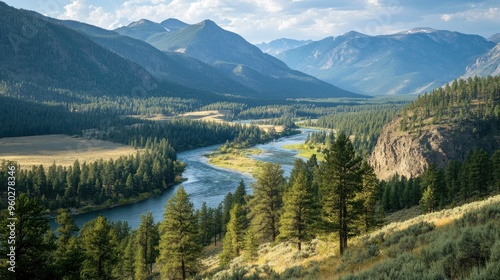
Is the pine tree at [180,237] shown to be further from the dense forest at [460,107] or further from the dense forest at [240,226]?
the dense forest at [460,107]

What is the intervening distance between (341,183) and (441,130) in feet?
391

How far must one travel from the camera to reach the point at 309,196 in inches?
1887

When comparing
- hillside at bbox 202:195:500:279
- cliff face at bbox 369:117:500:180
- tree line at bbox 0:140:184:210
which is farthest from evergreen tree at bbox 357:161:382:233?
cliff face at bbox 369:117:500:180

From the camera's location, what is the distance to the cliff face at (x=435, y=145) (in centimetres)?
13388

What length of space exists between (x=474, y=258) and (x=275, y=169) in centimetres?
4182

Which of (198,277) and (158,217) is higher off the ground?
(198,277)

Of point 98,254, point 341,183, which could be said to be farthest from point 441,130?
point 98,254

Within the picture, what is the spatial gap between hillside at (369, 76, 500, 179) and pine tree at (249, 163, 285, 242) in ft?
306

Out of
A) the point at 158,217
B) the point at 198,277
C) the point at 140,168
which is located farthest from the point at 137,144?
the point at 198,277

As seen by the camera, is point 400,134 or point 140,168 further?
point 400,134

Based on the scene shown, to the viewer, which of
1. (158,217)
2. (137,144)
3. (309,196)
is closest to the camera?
(309,196)

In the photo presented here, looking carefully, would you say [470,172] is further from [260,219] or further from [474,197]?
[260,219]

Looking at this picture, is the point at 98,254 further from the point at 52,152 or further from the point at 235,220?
the point at 52,152

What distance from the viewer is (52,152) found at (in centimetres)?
17488
